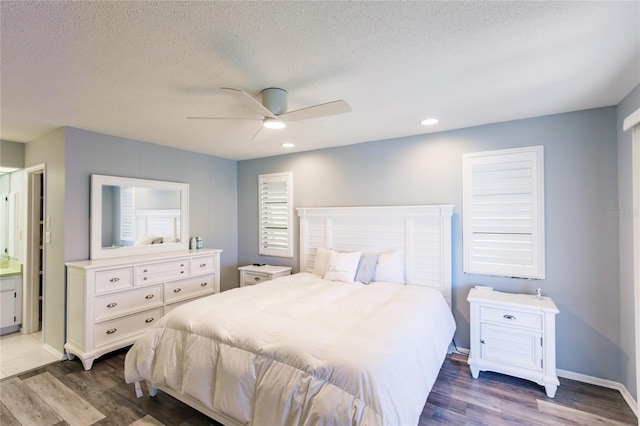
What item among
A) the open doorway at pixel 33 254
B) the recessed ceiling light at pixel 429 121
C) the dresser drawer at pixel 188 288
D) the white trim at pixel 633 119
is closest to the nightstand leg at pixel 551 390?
the white trim at pixel 633 119

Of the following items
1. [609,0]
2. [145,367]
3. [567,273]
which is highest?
[609,0]

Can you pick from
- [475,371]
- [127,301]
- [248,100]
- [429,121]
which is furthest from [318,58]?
[127,301]

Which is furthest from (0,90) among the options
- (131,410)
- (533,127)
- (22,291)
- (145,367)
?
(533,127)

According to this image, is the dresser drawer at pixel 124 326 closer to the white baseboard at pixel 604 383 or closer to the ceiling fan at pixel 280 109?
the ceiling fan at pixel 280 109

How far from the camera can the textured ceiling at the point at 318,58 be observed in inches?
56.9

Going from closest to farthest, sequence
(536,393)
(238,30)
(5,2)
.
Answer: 1. (5,2)
2. (238,30)
3. (536,393)

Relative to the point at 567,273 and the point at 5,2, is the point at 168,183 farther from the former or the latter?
the point at 567,273

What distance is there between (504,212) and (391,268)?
1.31 metres

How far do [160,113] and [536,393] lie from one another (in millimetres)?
4183

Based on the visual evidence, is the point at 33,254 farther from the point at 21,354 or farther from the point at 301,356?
the point at 301,356

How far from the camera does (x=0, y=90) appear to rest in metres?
2.27

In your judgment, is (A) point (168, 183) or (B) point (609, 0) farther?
(A) point (168, 183)

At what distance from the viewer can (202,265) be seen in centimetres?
414

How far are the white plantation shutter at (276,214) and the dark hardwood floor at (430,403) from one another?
8.12 feet
